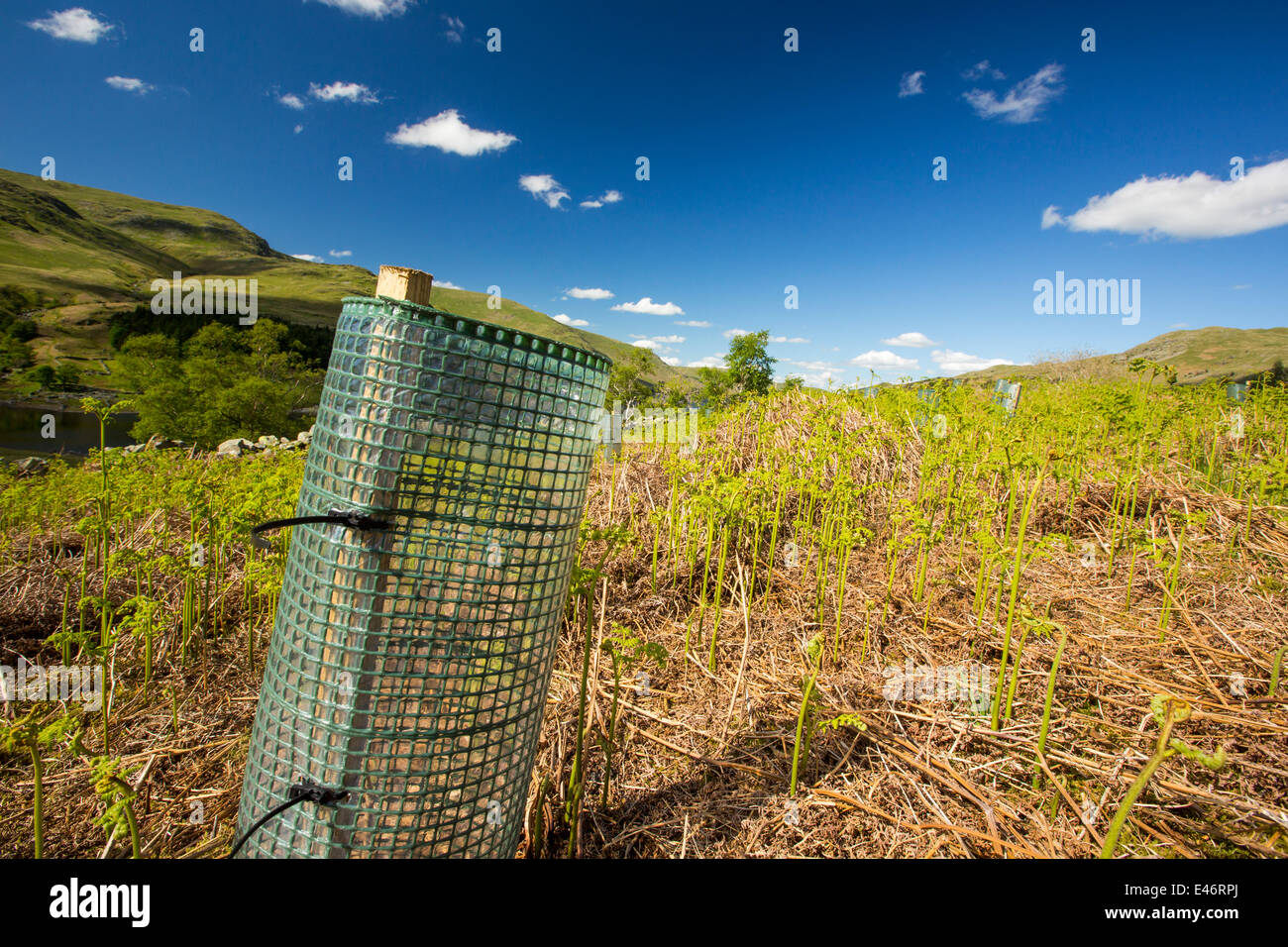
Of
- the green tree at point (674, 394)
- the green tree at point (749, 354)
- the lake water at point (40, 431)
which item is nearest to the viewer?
the green tree at point (674, 394)

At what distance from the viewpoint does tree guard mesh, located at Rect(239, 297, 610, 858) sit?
4.27ft

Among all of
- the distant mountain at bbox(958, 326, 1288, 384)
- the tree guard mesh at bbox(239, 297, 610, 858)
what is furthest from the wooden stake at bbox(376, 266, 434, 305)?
the distant mountain at bbox(958, 326, 1288, 384)

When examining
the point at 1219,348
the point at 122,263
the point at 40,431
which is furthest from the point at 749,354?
the point at 122,263

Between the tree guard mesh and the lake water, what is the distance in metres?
39.4

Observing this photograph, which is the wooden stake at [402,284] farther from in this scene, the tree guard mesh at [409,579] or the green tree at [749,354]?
the green tree at [749,354]

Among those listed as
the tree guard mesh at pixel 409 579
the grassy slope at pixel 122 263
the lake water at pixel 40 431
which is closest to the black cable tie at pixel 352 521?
the tree guard mesh at pixel 409 579

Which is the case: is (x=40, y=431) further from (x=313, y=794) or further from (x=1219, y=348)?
(x=1219, y=348)

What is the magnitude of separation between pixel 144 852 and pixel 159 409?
4925cm

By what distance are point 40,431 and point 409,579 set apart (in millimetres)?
63375

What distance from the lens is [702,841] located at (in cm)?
207

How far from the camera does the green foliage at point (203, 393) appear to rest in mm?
38000

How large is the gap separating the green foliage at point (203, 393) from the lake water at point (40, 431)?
10.5 ft

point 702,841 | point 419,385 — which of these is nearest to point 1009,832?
point 702,841

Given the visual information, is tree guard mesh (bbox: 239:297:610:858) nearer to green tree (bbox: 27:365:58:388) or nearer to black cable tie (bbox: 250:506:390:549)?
black cable tie (bbox: 250:506:390:549)
